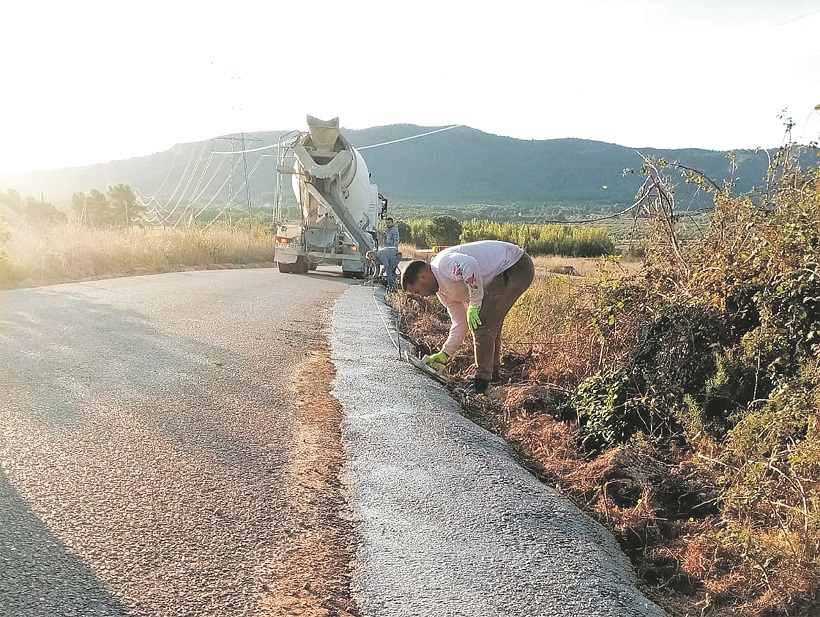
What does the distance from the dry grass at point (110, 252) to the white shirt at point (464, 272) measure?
984cm

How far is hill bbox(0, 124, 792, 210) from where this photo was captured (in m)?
136

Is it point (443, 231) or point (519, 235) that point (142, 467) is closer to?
point (519, 235)

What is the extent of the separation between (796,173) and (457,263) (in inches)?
106

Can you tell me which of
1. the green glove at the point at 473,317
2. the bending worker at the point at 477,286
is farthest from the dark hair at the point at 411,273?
the green glove at the point at 473,317

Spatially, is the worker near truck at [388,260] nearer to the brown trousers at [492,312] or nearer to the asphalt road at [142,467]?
the asphalt road at [142,467]

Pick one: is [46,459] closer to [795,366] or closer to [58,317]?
[795,366]

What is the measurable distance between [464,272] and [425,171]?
166 metres

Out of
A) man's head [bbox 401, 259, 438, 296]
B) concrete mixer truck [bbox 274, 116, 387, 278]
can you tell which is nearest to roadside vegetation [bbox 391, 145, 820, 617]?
man's head [bbox 401, 259, 438, 296]

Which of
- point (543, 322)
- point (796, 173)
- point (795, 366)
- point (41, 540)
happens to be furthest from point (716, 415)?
point (41, 540)

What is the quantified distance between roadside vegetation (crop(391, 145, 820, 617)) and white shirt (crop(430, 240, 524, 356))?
2.45 ft

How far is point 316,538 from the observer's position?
3.01 metres

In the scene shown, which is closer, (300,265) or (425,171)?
(300,265)

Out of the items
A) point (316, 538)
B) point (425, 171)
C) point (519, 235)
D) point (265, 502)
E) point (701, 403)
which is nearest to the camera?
point (316, 538)

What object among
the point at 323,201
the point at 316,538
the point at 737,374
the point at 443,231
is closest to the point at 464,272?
the point at 737,374
